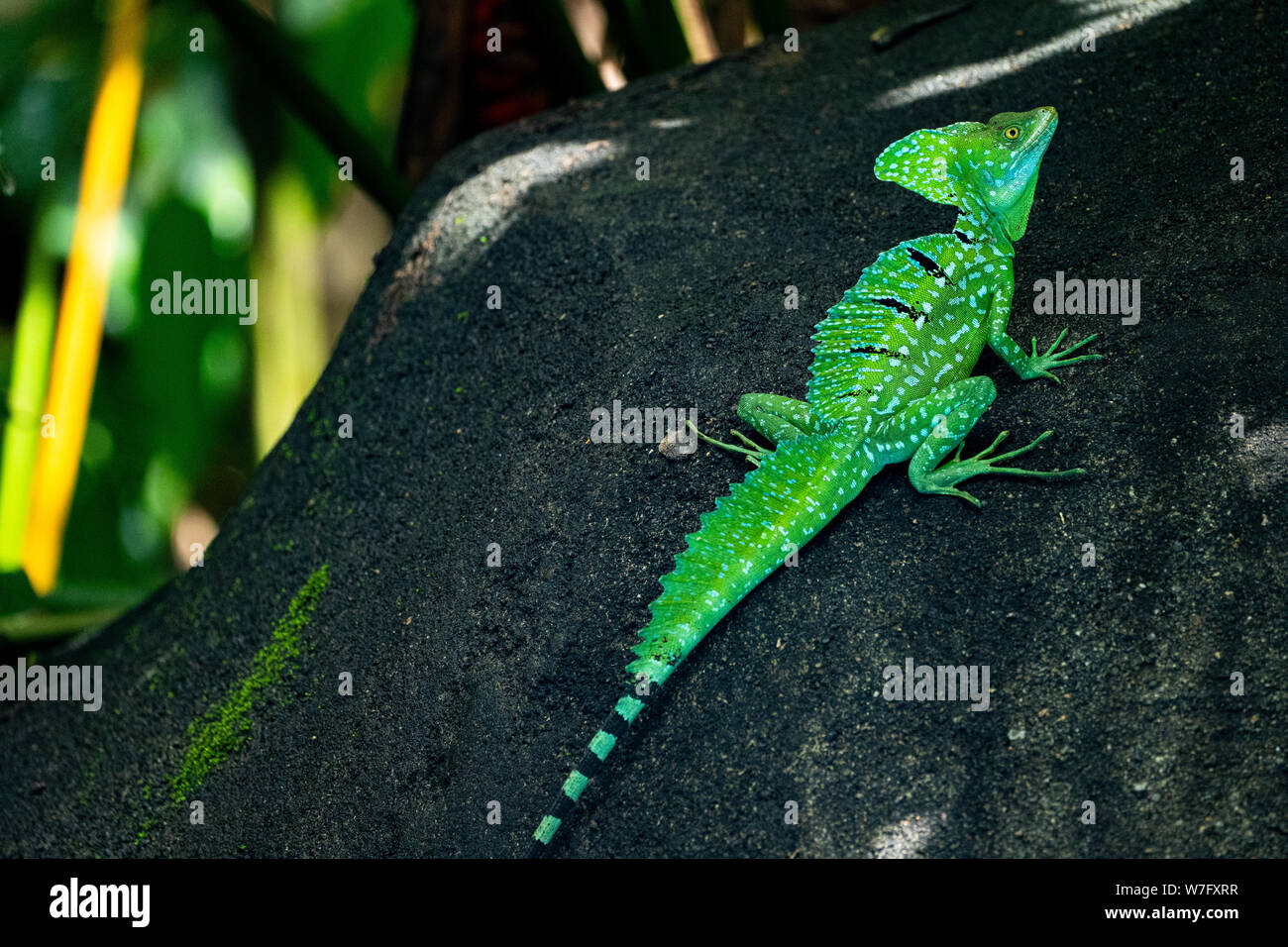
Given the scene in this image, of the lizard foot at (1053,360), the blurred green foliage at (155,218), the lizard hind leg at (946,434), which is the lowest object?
the lizard hind leg at (946,434)

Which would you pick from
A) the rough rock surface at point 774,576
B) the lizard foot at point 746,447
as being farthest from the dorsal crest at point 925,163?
the lizard foot at point 746,447

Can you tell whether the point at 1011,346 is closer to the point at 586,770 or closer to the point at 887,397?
the point at 887,397

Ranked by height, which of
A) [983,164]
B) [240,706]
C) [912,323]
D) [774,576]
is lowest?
[240,706]

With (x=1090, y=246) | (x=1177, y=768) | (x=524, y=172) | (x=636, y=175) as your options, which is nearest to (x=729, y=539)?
(x=1177, y=768)

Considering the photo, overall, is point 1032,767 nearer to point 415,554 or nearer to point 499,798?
point 499,798

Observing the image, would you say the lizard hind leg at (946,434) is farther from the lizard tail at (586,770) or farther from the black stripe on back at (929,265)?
the lizard tail at (586,770)

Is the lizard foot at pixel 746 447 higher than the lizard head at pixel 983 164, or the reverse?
the lizard head at pixel 983 164

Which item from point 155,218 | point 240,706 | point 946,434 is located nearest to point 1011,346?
point 946,434
